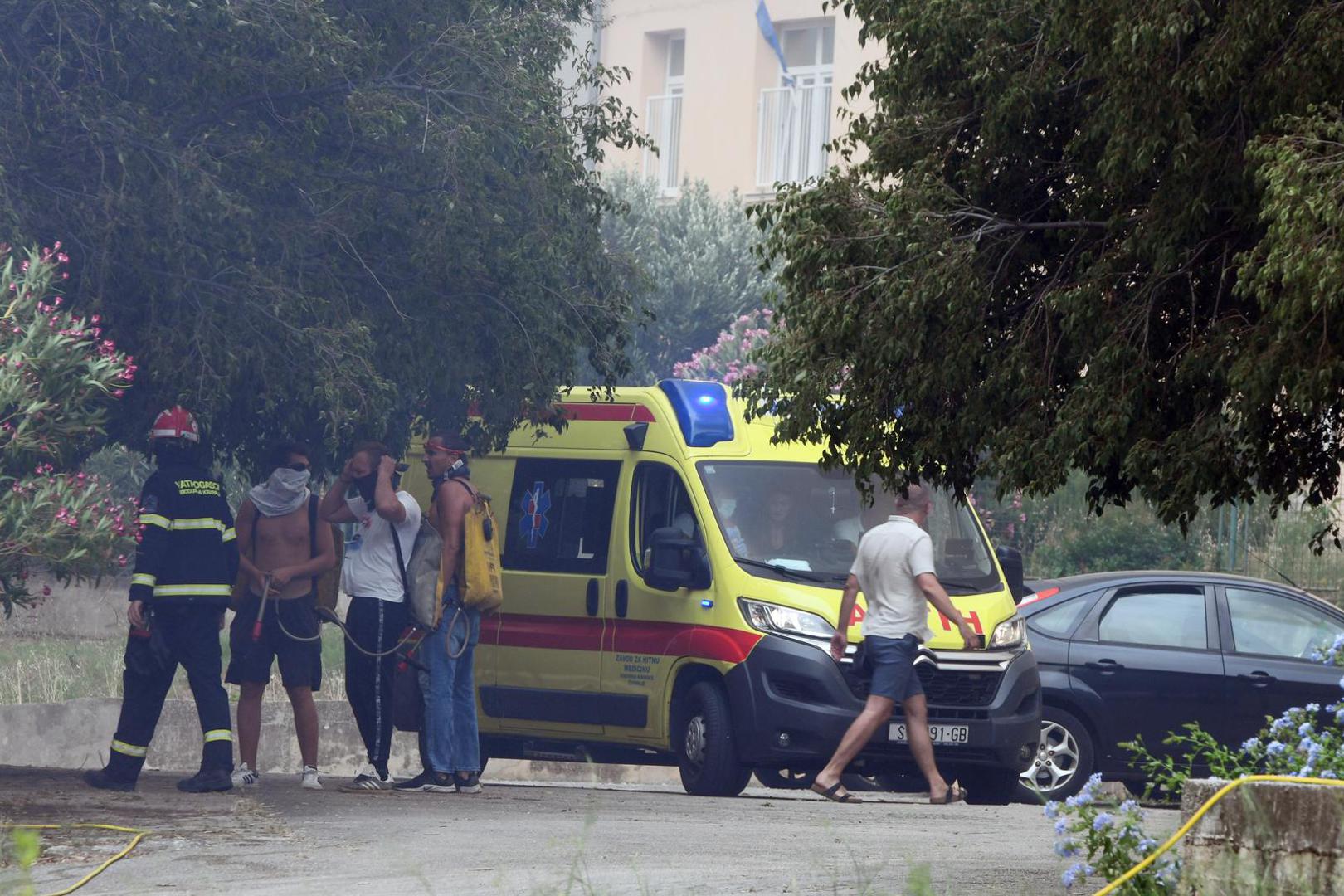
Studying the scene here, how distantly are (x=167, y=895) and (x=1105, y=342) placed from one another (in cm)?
381

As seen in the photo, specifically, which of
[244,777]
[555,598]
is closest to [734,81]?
[555,598]

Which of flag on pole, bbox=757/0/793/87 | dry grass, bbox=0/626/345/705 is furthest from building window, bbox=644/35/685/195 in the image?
dry grass, bbox=0/626/345/705

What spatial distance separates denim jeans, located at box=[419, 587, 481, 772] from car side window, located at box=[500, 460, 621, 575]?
39.1 inches

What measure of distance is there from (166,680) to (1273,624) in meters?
6.91

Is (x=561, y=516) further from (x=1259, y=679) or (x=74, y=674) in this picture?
(x=74, y=674)

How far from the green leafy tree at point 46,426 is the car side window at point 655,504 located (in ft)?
11.9

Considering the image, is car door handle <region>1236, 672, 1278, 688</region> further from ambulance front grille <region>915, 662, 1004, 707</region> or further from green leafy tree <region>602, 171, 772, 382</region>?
green leafy tree <region>602, 171, 772, 382</region>

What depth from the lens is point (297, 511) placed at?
12000 mm

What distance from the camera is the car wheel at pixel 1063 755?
523 inches

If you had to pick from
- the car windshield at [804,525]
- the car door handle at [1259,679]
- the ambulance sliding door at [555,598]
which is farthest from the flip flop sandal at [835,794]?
the car door handle at [1259,679]

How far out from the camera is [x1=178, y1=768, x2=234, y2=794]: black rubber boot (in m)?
11.1

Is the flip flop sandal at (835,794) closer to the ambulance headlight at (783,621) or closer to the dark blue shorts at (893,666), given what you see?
the dark blue shorts at (893,666)

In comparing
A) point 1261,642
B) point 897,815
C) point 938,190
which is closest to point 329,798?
point 897,815

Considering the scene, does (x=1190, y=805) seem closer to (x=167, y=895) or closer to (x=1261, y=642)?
(x=167, y=895)
